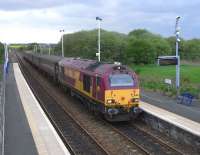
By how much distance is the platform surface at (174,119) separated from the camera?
19.1 m

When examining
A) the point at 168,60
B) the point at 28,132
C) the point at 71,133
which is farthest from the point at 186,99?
the point at 28,132

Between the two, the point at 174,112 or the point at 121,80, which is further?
the point at 174,112

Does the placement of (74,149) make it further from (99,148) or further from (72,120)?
(72,120)

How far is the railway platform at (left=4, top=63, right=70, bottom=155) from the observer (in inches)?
667

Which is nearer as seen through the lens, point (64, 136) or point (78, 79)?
point (64, 136)

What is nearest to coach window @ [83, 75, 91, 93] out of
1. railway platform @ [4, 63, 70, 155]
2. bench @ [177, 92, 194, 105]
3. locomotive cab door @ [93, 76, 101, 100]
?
locomotive cab door @ [93, 76, 101, 100]

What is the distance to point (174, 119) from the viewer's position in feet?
70.7

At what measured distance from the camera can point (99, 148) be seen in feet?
60.5

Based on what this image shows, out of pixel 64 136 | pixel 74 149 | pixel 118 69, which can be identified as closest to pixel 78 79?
pixel 118 69

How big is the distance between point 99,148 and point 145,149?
6.06ft

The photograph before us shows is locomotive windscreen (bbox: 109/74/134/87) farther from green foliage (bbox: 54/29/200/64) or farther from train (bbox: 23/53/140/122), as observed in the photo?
green foliage (bbox: 54/29/200/64)

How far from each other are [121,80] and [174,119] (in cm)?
326

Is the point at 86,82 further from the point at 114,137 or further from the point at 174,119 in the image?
the point at 174,119

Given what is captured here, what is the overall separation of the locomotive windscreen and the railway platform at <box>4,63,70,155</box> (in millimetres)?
3692
